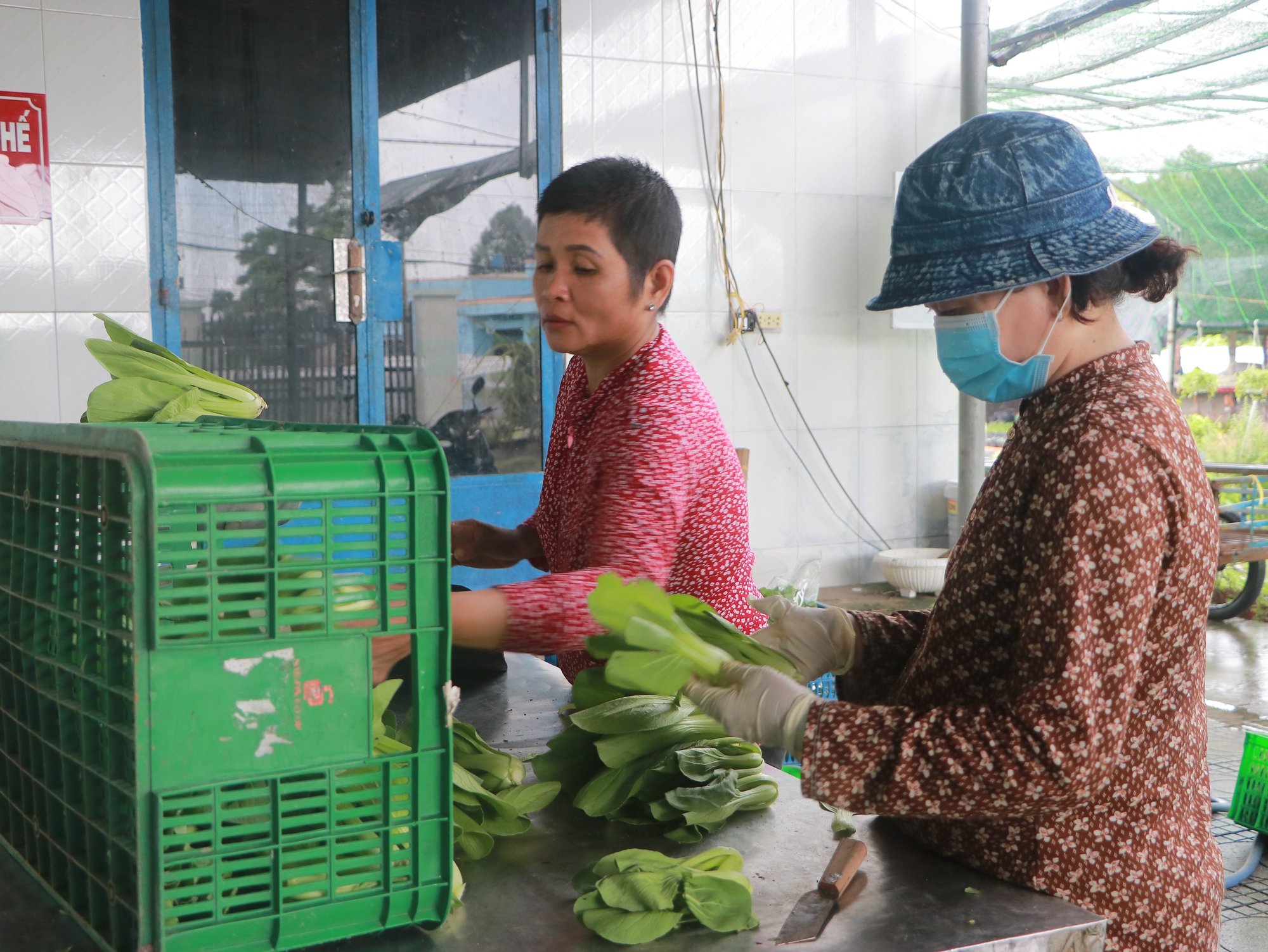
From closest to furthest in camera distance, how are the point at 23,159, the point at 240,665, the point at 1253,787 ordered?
the point at 240,665
the point at 1253,787
the point at 23,159

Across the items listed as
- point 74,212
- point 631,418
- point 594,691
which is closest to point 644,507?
point 631,418

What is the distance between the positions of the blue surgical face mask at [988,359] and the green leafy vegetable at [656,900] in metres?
0.61

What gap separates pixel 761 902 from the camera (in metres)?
1.12

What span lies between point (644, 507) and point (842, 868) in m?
0.60

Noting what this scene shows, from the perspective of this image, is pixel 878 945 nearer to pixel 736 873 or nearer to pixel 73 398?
pixel 736 873

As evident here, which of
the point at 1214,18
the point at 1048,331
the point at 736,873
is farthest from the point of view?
the point at 1214,18

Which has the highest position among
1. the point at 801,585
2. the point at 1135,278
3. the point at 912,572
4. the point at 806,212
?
the point at 806,212

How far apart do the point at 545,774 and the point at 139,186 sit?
12.0 ft

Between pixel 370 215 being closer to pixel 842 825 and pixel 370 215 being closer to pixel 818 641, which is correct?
pixel 818 641

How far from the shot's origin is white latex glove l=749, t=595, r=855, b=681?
58.9 inches

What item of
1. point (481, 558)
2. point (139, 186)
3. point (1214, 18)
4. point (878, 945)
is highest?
point (1214, 18)

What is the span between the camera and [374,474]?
3.12 ft

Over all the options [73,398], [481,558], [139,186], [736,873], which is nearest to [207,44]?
[139,186]

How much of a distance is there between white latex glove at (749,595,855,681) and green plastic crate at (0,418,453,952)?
65 centimetres
